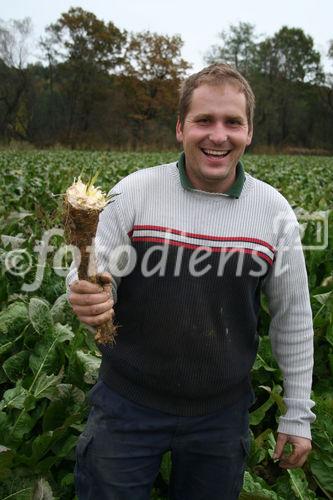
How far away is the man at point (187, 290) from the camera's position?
1792 millimetres

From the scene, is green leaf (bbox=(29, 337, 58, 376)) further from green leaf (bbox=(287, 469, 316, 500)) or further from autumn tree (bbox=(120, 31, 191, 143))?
autumn tree (bbox=(120, 31, 191, 143))

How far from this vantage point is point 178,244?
181cm

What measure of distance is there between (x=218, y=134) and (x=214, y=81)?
18 cm

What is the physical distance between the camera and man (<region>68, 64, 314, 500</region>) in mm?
1792

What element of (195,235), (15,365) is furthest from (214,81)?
(15,365)

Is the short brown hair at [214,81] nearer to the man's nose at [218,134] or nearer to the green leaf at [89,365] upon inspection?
the man's nose at [218,134]

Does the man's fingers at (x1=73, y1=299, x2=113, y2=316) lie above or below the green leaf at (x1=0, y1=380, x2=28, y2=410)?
above

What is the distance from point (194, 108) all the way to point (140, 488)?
1300mm

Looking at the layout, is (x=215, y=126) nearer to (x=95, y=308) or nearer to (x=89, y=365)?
(x=95, y=308)

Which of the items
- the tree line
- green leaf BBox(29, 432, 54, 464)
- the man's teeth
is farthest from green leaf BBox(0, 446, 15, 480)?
the tree line

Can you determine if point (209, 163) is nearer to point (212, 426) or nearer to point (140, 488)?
point (212, 426)

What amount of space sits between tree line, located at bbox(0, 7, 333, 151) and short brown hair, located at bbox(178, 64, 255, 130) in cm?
3904

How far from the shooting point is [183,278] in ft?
→ 5.83

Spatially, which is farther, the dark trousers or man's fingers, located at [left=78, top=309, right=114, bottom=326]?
the dark trousers
